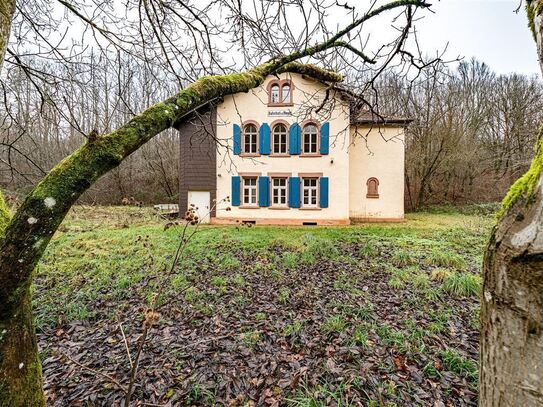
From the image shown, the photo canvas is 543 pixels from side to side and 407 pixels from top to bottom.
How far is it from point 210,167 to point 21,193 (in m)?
10.5

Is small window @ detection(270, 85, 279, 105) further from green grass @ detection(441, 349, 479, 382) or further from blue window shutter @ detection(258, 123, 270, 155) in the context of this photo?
green grass @ detection(441, 349, 479, 382)

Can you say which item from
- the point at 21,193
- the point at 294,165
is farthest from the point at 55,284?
the point at 294,165

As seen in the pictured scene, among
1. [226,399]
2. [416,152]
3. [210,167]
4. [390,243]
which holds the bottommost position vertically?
[226,399]

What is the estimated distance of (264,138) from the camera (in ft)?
43.7

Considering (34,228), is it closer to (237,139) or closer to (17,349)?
(17,349)

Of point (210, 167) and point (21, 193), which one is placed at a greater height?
point (210, 167)

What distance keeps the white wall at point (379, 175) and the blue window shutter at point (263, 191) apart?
176 inches

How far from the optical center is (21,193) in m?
3.22

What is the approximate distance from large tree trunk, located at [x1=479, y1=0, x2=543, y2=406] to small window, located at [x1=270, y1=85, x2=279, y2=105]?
1322cm

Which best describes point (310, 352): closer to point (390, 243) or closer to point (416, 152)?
point (390, 243)

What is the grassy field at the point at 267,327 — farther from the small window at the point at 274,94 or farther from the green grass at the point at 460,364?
the small window at the point at 274,94

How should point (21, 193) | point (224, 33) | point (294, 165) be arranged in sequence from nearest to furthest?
point (224, 33), point (21, 193), point (294, 165)

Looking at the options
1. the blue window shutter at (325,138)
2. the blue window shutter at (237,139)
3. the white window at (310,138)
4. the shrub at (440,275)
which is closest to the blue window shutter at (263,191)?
the blue window shutter at (237,139)

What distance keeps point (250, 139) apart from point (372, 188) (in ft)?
22.0
